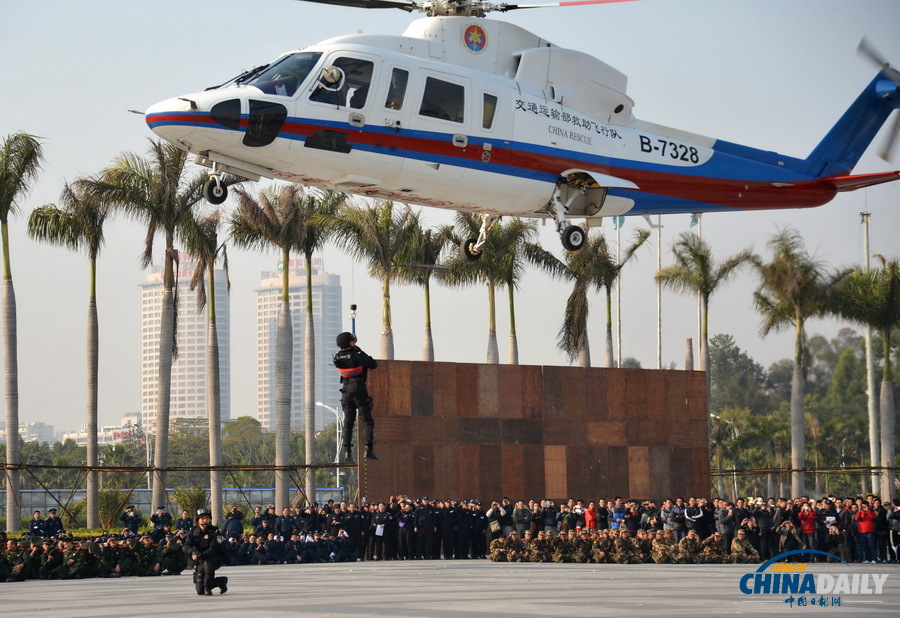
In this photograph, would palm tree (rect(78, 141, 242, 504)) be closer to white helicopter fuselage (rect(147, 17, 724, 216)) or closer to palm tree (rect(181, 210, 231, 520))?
palm tree (rect(181, 210, 231, 520))

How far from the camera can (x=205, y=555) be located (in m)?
19.4

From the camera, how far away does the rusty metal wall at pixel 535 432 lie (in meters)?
34.4

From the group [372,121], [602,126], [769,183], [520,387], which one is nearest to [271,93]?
[372,121]

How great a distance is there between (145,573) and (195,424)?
126135 mm

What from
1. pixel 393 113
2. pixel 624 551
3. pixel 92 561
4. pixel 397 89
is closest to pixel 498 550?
pixel 624 551

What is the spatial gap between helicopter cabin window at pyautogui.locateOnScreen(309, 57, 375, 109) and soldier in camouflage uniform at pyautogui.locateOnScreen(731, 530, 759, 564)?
1319 centimetres

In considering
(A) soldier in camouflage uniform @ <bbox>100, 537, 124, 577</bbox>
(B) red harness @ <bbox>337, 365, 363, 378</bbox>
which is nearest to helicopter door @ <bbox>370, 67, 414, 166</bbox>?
(B) red harness @ <bbox>337, 365, 363, 378</bbox>

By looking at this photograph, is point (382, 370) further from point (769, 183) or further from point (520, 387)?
point (769, 183)

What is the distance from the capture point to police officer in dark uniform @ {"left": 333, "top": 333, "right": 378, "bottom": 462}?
58.1 feet

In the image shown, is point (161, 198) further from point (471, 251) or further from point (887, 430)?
point (887, 430)

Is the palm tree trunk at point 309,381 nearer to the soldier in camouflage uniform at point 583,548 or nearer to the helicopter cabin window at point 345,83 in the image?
the soldier in camouflage uniform at point 583,548

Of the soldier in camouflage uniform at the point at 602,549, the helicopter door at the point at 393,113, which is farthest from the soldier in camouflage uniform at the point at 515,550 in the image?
the helicopter door at the point at 393,113

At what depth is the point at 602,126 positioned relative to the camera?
2430 centimetres

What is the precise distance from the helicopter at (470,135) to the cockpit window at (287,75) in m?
0.03
